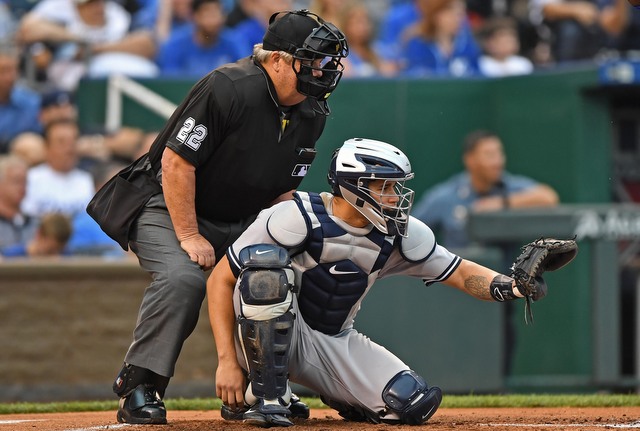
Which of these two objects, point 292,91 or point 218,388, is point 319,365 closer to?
point 218,388

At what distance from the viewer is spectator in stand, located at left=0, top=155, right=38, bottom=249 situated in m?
9.33

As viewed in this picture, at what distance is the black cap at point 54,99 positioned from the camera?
997cm

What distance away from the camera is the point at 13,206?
30.8ft

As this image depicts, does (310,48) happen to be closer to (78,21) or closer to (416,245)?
(416,245)

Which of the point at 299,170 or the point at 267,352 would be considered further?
the point at 299,170

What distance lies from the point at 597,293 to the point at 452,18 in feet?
10.5

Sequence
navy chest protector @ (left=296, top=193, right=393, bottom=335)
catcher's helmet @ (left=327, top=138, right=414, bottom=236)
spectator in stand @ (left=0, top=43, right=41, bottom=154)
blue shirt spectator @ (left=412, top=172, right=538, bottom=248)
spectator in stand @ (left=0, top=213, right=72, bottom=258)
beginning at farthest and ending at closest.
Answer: spectator in stand @ (left=0, top=43, right=41, bottom=154), blue shirt spectator @ (left=412, top=172, right=538, bottom=248), spectator in stand @ (left=0, top=213, right=72, bottom=258), navy chest protector @ (left=296, top=193, right=393, bottom=335), catcher's helmet @ (left=327, top=138, right=414, bottom=236)

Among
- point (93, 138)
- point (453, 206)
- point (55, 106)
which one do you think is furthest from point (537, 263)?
point (55, 106)

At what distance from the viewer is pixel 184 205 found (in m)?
5.12

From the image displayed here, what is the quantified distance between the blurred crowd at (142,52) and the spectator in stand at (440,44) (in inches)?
0.4

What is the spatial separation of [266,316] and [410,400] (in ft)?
2.52

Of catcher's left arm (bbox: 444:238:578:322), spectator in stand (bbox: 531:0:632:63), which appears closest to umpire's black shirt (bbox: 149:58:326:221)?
catcher's left arm (bbox: 444:238:578:322)

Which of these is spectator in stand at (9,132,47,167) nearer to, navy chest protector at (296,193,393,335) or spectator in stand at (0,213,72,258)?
spectator in stand at (0,213,72,258)

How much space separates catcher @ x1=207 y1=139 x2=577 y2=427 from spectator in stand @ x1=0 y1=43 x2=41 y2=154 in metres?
5.53
